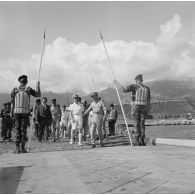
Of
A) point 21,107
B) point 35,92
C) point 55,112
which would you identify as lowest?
point 21,107

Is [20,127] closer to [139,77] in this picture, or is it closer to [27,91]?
[27,91]

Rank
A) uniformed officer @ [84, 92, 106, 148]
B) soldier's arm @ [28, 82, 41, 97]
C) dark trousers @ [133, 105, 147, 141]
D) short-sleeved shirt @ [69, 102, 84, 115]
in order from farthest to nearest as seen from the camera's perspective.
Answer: short-sleeved shirt @ [69, 102, 84, 115], uniformed officer @ [84, 92, 106, 148], dark trousers @ [133, 105, 147, 141], soldier's arm @ [28, 82, 41, 97]

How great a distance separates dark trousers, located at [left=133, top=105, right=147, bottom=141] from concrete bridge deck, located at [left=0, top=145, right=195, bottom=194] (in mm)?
3507

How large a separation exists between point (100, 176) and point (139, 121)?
214 inches

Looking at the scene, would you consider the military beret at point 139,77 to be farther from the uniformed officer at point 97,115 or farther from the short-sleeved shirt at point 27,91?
the short-sleeved shirt at point 27,91

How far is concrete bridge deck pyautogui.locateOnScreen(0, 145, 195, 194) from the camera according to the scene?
13.0 ft

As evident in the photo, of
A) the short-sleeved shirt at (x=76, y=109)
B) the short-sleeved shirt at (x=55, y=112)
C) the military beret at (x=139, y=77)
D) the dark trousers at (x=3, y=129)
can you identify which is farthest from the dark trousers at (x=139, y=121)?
the dark trousers at (x=3, y=129)

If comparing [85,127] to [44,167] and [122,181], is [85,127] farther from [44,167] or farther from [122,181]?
[122,181]

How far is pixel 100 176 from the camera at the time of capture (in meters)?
4.71

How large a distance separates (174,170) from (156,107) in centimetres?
7505

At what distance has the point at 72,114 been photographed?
1211 centimetres

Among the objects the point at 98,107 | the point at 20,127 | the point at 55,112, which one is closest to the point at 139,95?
the point at 98,107

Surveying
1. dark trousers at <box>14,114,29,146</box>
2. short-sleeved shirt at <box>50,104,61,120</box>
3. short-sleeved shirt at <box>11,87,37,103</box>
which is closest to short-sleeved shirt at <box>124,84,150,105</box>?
short-sleeved shirt at <box>11,87,37,103</box>

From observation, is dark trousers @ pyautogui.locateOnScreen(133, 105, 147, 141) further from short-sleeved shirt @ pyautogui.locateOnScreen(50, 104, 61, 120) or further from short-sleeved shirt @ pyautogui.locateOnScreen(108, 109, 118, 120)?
short-sleeved shirt @ pyautogui.locateOnScreen(108, 109, 118, 120)
